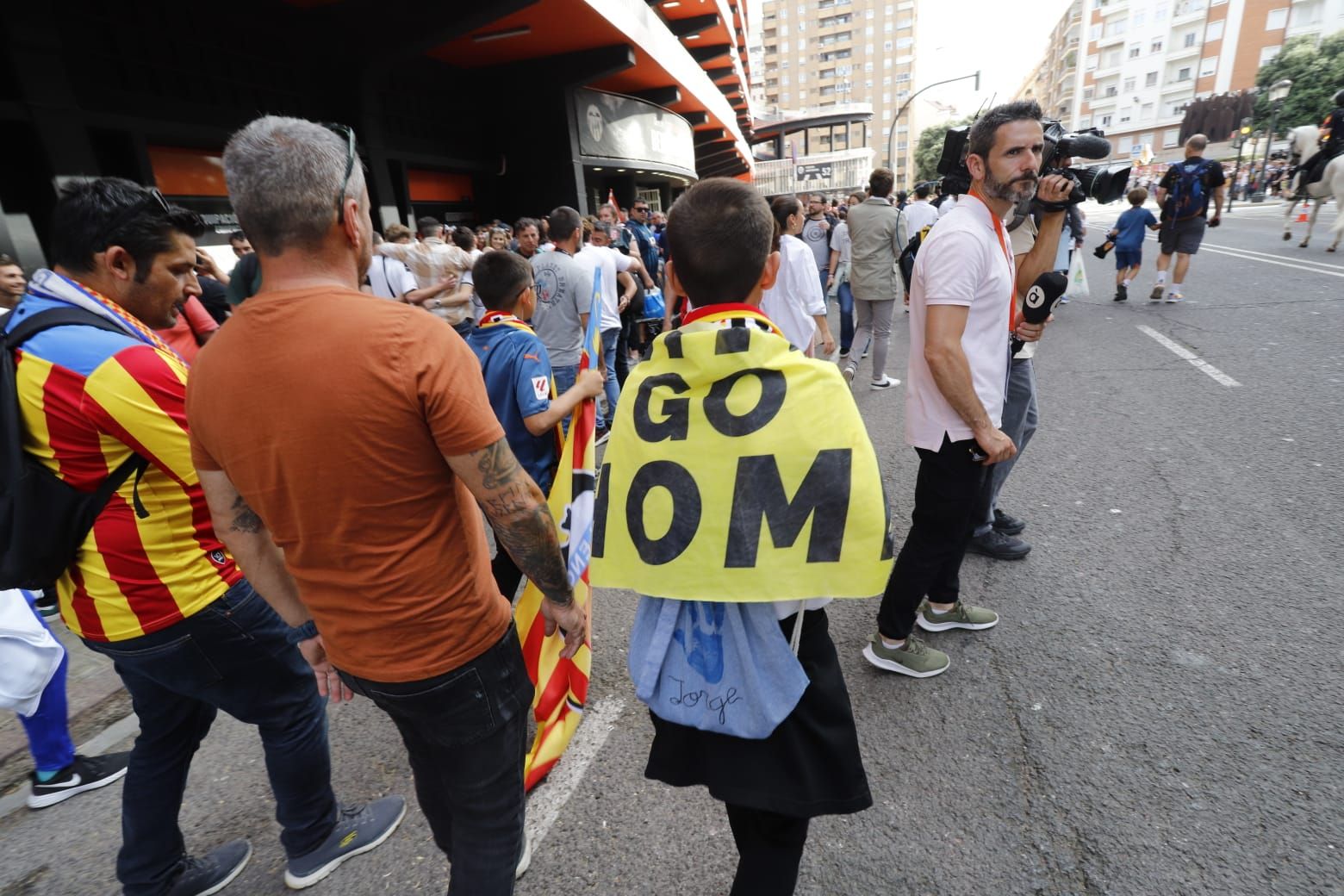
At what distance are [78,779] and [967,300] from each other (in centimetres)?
395

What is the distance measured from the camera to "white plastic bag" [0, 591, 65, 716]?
238 centimetres

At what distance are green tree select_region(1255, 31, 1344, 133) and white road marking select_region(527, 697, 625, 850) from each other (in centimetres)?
5524

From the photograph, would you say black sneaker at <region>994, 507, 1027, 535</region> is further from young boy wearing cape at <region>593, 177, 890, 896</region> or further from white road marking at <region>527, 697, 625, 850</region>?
young boy wearing cape at <region>593, 177, 890, 896</region>

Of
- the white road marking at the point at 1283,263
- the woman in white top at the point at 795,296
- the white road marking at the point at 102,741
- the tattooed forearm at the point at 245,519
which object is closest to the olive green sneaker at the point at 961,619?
the woman in white top at the point at 795,296

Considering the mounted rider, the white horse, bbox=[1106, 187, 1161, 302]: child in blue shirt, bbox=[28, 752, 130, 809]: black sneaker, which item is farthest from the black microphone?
the mounted rider

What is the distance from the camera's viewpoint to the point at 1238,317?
297 inches

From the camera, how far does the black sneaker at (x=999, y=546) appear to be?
3.45 meters

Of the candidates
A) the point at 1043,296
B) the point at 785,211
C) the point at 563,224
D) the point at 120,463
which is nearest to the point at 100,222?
the point at 120,463

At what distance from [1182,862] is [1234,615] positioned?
58.4 inches

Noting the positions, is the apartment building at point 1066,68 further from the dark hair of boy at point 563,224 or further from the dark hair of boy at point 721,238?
the dark hair of boy at point 721,238

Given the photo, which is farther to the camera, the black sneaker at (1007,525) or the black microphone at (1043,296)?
the black sneaker at (1007,525)

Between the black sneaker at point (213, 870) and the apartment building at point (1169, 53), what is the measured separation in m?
78.5

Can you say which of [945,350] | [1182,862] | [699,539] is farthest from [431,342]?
[1182,862]

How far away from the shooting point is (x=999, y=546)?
3.48m
